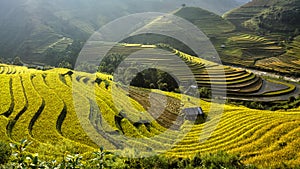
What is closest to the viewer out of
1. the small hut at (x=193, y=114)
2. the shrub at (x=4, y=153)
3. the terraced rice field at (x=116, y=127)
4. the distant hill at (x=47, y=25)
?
the shrub at (x=4, y=153)

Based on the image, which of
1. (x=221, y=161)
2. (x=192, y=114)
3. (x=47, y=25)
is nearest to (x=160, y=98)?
(x=192, y=114)

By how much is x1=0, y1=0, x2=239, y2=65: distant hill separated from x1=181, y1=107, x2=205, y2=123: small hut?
162 feet

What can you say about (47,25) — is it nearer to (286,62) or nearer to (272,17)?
(272,17)

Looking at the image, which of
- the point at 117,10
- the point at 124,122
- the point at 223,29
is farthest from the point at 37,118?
the point at 117,10

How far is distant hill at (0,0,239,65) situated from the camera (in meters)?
87.5

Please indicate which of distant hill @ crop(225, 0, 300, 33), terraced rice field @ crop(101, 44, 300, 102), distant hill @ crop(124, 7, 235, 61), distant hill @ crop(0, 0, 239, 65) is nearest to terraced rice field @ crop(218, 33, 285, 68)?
distant hill @ crop(124, 7, 235, 61)

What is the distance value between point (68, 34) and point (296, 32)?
305 feet

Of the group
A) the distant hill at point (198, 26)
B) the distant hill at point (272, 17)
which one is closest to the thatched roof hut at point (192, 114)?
the distant hill at point (198, 26)

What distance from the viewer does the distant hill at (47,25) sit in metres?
87.5

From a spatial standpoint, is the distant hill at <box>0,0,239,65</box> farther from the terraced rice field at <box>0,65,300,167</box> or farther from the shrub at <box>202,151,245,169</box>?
the shrub at <box>202,151,245,169</box>

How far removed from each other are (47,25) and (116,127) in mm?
117714

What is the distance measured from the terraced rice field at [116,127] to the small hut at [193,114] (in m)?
0.73

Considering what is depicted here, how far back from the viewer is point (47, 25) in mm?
121188

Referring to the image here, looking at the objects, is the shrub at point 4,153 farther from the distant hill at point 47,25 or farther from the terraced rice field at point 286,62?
the terraced rice field at point 286,62
